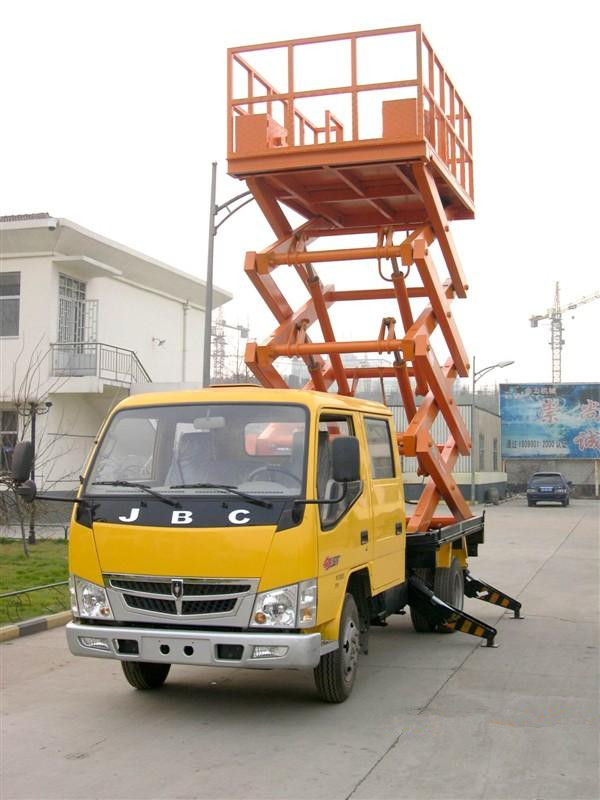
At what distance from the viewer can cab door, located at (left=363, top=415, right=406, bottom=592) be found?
25.8ft

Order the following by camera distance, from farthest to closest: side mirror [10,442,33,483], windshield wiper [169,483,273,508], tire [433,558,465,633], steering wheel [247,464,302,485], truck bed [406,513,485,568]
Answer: tire [433,558,465,633] < truck bed [406,513,485,568] < side mirror [10,442,33,483] < steering wheel [247,464,302,485] < windshield wiper [169,483,273,508]

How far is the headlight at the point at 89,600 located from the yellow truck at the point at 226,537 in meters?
0.01

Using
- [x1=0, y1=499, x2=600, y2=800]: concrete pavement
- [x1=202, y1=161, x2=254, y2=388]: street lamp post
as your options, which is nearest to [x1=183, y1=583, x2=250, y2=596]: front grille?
[x1=0, y1=499, x2=600, y2=800]: concrete pavement

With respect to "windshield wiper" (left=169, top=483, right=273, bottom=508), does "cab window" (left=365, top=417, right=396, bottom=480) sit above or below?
above

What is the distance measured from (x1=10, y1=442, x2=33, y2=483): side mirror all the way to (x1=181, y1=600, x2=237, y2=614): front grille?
1602 mm

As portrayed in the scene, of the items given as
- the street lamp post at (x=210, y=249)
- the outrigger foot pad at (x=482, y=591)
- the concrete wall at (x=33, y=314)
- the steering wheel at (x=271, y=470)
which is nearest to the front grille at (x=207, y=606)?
the steering wheel at (x=271, y=470)

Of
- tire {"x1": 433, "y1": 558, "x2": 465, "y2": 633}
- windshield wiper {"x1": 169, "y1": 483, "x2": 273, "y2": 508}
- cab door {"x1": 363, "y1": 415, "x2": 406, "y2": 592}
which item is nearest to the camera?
windshield wiper {"x1": 169, "y1": 483, "x2": 273, "y2": 508}

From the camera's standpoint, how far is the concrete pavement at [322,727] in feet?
17.9

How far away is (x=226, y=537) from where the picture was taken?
6.37 m

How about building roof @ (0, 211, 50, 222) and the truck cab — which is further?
building roof @ (0, 211, 50, 222)

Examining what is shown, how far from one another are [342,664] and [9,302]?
22189 mm

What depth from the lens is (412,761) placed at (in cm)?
580

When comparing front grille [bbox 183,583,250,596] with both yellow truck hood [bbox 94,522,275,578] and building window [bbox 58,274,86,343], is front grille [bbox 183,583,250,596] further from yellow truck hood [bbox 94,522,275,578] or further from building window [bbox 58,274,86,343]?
building window [bbox 58,274,86,343]

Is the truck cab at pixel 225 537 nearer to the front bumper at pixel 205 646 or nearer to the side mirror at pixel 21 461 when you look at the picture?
the front bumper at pixel 205 646
